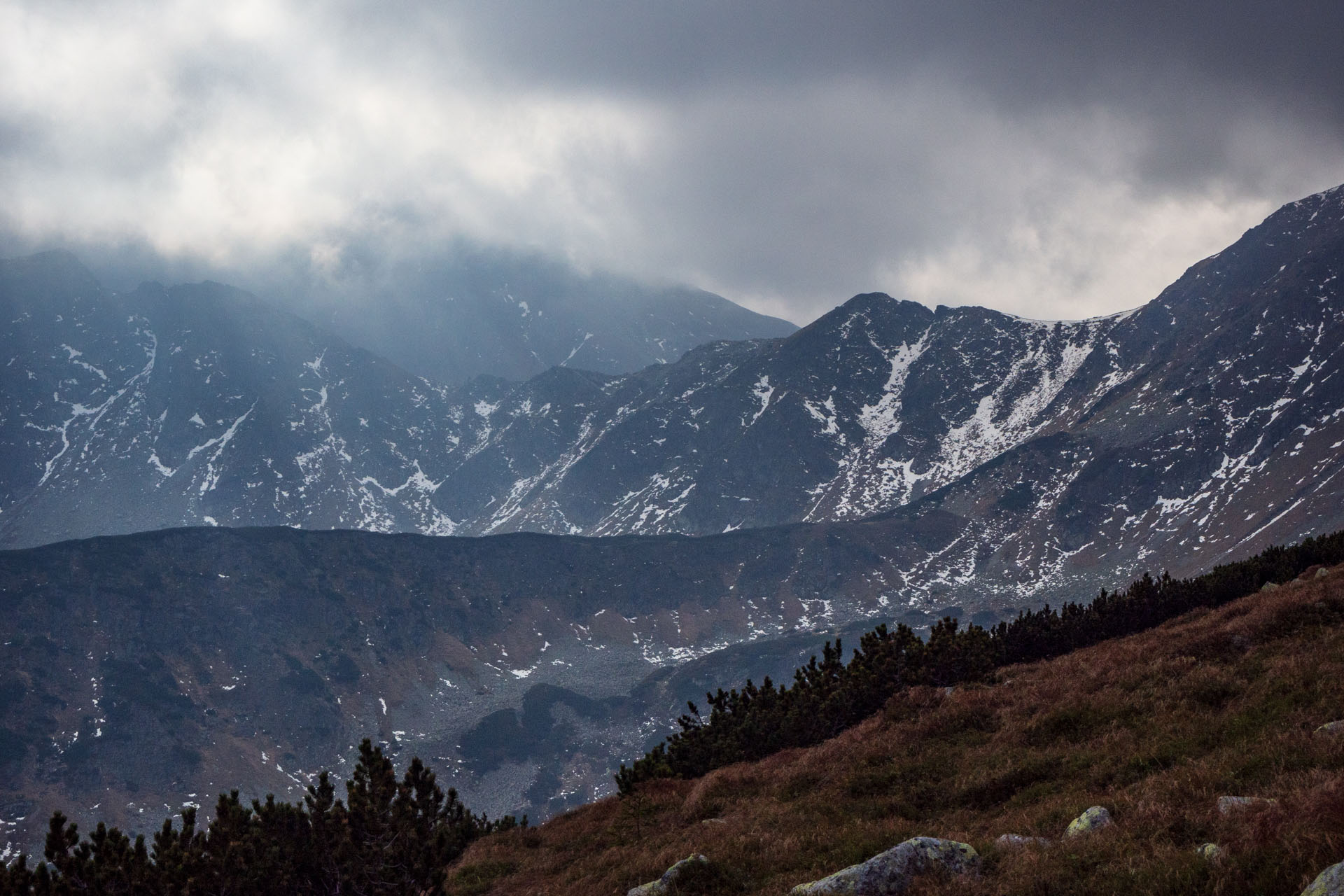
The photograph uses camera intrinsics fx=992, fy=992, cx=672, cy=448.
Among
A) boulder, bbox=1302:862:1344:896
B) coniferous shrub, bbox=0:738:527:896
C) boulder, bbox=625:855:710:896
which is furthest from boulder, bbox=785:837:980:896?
coniferous shrub, bbox=0:738:527:896

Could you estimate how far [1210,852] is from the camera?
593 inches

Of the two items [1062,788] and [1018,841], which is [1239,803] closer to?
[1018,841]

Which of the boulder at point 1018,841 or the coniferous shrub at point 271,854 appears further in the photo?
the coniferous shrub at point 271,854

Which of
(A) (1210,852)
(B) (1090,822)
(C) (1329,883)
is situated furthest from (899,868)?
(C) (1329,883)

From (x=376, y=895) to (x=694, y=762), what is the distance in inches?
1013

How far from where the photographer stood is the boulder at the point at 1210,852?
1472 centimetres

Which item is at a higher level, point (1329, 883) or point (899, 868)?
point (899, 868)

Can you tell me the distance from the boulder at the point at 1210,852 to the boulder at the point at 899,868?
4.19 metres

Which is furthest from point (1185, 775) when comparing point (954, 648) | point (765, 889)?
point (954, 648)

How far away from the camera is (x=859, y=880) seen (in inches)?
730

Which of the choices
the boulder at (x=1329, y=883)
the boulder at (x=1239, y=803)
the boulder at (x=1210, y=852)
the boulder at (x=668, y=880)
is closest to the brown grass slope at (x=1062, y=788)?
the boulder at (x=1210, y=852)

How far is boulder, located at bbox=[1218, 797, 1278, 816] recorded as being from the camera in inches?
657

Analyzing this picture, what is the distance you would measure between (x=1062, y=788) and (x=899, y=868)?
7.51 m

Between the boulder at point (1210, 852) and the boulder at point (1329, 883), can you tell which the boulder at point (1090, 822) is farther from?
the boulder at point (1329, 883)
